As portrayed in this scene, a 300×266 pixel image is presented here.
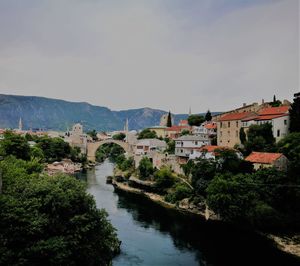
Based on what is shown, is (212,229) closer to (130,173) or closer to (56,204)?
(56,204)

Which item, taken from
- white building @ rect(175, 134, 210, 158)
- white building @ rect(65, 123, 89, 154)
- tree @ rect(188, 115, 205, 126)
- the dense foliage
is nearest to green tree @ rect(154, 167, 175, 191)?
white building @ rect(175, 134, 210, 158)

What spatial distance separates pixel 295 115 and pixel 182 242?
16.6m

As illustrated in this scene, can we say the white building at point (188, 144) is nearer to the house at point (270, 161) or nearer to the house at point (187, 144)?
the house at point (187, 144)

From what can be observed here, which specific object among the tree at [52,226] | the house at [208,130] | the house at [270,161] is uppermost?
the house at [208,130]

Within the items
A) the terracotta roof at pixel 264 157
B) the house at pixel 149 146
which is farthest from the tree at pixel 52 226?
the house at pixel 149 146

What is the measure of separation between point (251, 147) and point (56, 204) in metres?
23.5

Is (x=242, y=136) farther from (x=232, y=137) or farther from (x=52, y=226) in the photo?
(x=52, y=226)

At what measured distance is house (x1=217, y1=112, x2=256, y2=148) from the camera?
123 feet

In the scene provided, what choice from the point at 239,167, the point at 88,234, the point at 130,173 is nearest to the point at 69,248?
the point at 88,234

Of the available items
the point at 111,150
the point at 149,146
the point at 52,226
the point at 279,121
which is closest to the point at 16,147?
the point at 149,146

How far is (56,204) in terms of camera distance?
45.9 ft

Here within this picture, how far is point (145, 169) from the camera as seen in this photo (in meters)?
40.2

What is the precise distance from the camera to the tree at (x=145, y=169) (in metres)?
39.8

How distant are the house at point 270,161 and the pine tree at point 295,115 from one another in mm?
4560
